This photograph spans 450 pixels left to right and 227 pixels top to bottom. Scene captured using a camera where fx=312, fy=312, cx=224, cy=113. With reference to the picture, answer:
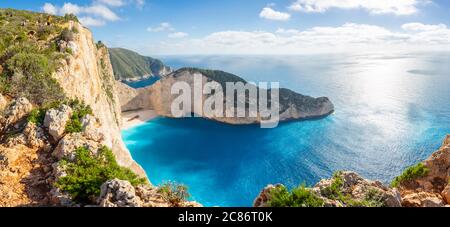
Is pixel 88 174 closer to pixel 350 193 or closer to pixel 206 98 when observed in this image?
pixel 350 193

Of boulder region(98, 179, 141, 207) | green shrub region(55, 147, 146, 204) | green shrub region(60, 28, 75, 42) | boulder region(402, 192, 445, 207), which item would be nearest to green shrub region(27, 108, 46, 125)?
green shrub region(55, 147, 146, 204)

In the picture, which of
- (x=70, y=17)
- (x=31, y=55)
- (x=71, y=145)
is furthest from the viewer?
(x=70, y=17)

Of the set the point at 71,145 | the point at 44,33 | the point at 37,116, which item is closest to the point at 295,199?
the point at 71,145

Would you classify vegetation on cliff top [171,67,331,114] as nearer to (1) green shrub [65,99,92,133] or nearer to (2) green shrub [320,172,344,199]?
(1) green shrub [65,99,92,133]

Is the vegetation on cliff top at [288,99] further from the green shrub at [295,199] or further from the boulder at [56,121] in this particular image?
the green shrub at [295,199]

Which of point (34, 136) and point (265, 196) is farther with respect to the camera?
point (34, 136)

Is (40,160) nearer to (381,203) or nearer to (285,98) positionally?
(381,203)

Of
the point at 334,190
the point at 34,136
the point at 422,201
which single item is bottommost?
the point at 422,201
